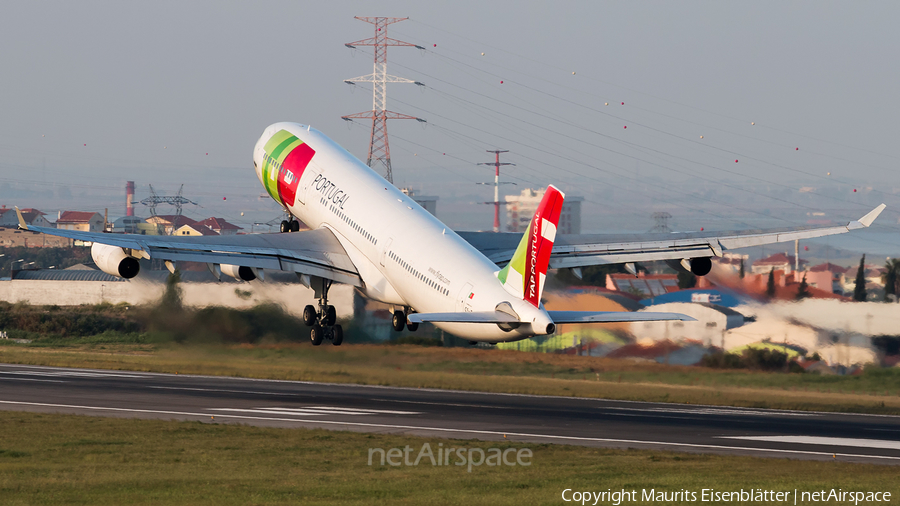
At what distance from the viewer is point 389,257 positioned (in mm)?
43031

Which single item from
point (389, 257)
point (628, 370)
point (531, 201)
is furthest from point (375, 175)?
point (531, 201)

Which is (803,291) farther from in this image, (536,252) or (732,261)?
(536,252)

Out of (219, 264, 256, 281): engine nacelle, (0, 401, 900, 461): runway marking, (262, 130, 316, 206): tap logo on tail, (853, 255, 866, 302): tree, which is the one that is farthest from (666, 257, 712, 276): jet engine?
(219, 264, 256, 281): engine nacelle

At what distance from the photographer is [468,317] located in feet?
112

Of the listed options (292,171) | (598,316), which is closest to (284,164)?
(292,171)

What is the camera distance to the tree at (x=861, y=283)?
53938 mm

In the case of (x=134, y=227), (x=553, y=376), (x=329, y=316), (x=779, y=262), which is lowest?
(x=553, y=376)

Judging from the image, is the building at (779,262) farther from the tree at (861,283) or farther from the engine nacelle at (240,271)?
the engine nacelle at (240,271)

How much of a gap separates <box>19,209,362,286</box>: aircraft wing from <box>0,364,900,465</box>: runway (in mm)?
6189

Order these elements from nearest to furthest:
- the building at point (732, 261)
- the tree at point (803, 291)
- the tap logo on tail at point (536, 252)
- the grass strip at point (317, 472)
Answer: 1. the grass strip at point (317, 472)
2. the tap logo on tail at point (536, 252)
3. the tree at point (803, 291)
4. the building at point (732, 261)

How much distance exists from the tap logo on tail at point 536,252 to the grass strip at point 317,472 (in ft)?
17.1

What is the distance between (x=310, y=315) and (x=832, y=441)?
23655 mm

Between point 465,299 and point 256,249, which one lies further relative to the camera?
point 256,249

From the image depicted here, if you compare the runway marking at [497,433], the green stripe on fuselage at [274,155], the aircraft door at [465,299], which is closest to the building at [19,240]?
the green stripe on fuselage at [274,155]
